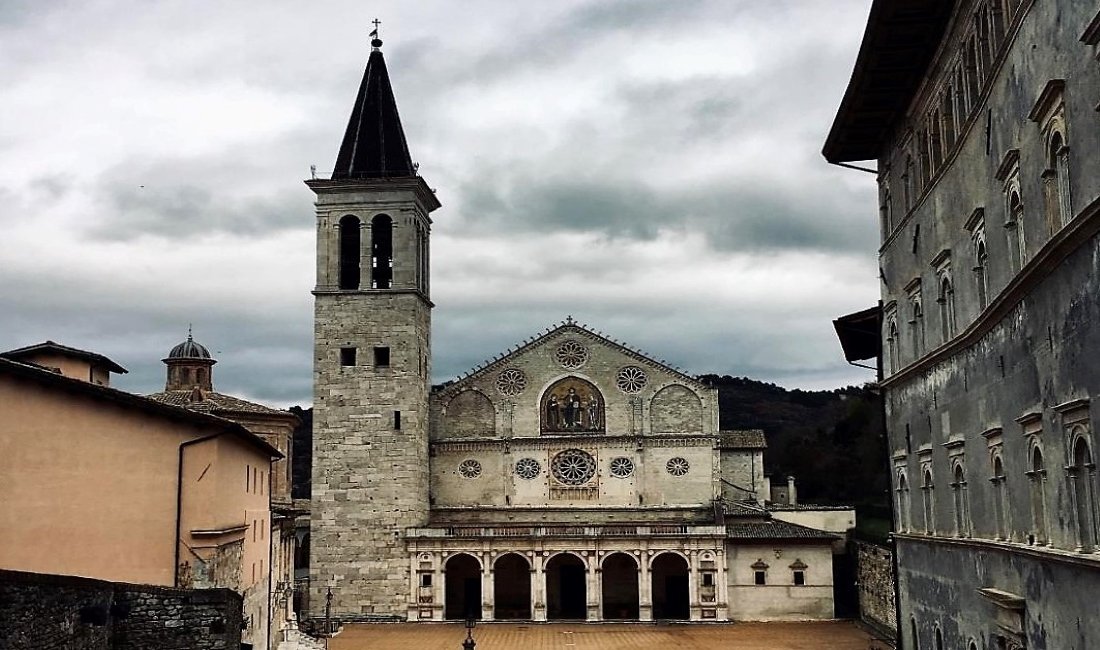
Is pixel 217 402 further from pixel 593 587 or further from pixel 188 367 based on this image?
pixel 593 587

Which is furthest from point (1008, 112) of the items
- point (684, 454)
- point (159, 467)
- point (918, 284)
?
point (684, 454)

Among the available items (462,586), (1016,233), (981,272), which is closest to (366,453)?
(462,586)

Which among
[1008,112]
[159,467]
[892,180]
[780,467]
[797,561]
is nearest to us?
[1008,112]

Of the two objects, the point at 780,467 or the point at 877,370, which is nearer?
the point at 877,370

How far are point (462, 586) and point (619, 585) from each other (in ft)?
22.8

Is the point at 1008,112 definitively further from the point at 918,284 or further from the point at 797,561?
the point at 797,561

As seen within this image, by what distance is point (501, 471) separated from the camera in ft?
174

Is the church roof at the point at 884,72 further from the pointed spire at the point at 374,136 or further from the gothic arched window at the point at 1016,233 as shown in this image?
the pointed spire at the point at 374,136

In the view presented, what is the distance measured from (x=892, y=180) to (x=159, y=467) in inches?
539

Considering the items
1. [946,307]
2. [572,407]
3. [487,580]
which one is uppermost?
[572,407]

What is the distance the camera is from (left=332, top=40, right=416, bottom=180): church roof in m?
51.8

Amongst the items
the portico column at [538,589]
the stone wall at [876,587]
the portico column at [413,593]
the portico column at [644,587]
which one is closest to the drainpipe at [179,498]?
the stone wall at [876,587]

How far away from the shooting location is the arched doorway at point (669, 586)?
5162 cm

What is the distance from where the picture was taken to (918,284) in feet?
64.1
